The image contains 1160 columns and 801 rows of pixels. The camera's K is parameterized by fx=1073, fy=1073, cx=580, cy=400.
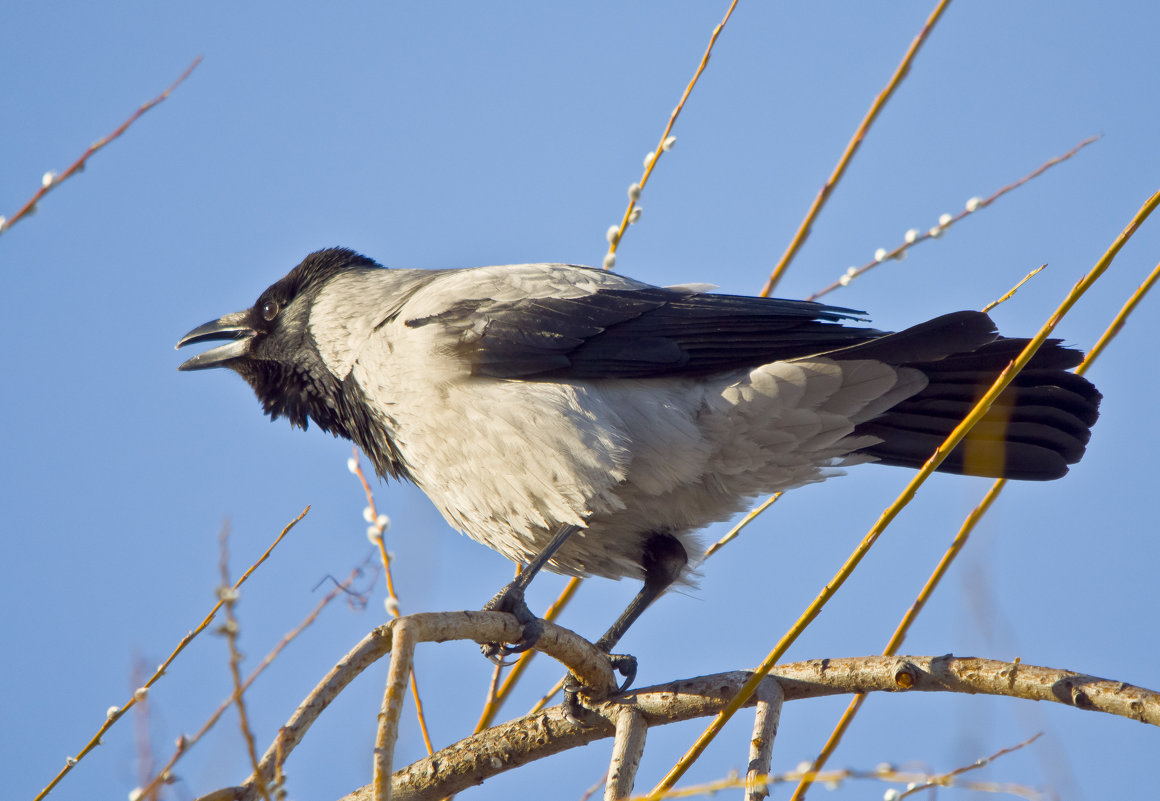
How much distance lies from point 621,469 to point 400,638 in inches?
65.5

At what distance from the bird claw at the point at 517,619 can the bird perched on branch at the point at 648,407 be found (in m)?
0.02

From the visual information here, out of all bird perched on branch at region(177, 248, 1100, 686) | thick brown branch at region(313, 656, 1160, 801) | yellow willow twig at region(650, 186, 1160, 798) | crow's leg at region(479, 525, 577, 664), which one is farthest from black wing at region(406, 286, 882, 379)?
yellow willow twig at region(650, 186, 1160, 798)

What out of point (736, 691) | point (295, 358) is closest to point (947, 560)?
point (736, 691)

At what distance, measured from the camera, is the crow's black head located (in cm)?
445

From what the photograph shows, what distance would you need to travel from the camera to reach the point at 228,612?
5.10ft

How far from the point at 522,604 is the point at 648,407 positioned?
2.79ft

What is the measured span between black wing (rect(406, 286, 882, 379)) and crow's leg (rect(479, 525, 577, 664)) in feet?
1.98

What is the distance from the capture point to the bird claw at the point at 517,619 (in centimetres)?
300

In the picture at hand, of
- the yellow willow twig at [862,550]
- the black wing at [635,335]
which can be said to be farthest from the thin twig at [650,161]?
the yellow willow twig at [862,550]

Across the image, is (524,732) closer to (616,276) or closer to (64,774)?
(64,774)

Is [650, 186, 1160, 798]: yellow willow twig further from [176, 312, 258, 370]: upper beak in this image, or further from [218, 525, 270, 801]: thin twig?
[176, 312, 258, 370]: upper beak

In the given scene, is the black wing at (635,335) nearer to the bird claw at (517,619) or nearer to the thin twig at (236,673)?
the bird claw at (517,619)

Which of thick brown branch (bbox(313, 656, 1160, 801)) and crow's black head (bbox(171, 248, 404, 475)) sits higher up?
crow's black head (bbox(171, 248, 404, 475))

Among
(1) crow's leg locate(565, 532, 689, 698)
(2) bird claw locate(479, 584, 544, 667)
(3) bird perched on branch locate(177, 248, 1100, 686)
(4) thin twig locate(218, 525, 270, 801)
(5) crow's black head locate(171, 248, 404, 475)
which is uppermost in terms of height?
(5) crow's black head locate(171, 248, 404, 475)
